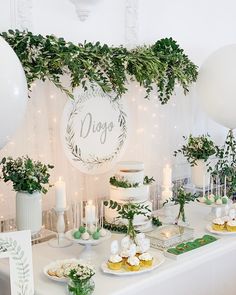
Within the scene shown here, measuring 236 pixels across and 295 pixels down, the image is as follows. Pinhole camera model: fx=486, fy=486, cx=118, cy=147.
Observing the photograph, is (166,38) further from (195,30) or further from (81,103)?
(81,103)

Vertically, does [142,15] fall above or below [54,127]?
above

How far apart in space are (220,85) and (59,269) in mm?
1378

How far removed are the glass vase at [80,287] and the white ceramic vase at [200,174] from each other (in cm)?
130

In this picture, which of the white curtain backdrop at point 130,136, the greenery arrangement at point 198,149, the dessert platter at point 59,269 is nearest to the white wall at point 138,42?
the white curtain backdrop at point 130,136

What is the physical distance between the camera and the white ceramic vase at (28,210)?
1866mm

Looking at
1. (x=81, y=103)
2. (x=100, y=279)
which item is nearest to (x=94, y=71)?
(x=81, y=103)

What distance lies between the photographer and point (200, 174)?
2732 millimetres

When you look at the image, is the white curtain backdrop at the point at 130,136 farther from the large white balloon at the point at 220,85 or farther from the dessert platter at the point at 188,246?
the dessert platter at the point at 188,246

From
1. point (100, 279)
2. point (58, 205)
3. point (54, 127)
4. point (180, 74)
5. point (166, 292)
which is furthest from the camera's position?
point (180, 74)

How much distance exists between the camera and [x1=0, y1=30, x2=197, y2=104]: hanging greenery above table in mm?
2031

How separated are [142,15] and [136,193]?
101 centimetres

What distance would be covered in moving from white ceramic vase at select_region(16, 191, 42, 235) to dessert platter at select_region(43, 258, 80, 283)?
197 millimetres

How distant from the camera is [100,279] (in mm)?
1725

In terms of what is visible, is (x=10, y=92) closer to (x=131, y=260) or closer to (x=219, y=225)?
(x=131, y=260)
